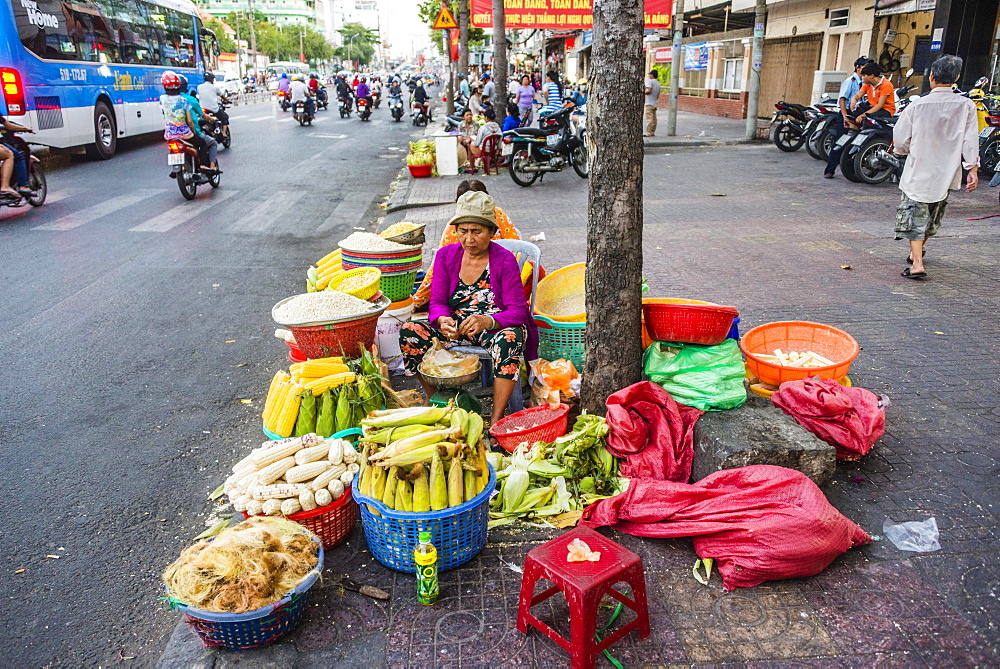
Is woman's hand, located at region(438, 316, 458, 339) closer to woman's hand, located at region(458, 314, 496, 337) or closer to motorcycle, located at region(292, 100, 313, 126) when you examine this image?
woman's hand, located at region(458, 314, 496, 337)

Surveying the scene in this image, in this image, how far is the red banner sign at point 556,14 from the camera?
1571cm

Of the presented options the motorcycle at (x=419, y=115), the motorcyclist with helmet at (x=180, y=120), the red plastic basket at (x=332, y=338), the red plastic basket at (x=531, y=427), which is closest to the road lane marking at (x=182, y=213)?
the motorcyclist with helmet at (x=180, y=120)

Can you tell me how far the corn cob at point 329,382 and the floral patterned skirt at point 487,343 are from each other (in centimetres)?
58

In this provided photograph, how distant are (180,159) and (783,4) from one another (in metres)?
19.7

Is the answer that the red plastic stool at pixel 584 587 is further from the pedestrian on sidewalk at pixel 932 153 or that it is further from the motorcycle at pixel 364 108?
the motorcycle at pixel 364 108

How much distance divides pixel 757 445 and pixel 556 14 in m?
15.0

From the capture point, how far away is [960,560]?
9.66 feet

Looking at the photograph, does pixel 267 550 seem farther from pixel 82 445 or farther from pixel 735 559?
pixel 82 445

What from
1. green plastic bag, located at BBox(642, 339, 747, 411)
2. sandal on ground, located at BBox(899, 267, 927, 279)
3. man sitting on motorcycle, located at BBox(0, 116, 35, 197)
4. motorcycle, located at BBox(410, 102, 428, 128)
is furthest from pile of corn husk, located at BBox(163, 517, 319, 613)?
motorcycle, located at BBox(410, 102, 428, 128)

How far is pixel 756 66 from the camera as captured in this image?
54.2 ft

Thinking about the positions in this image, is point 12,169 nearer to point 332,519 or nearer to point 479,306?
point 479,306

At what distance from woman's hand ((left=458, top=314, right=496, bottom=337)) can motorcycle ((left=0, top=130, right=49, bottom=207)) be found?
958 centimetres

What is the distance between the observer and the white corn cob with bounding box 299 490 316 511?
9.96 ft

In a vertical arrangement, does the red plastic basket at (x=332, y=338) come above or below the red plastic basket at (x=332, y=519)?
above
